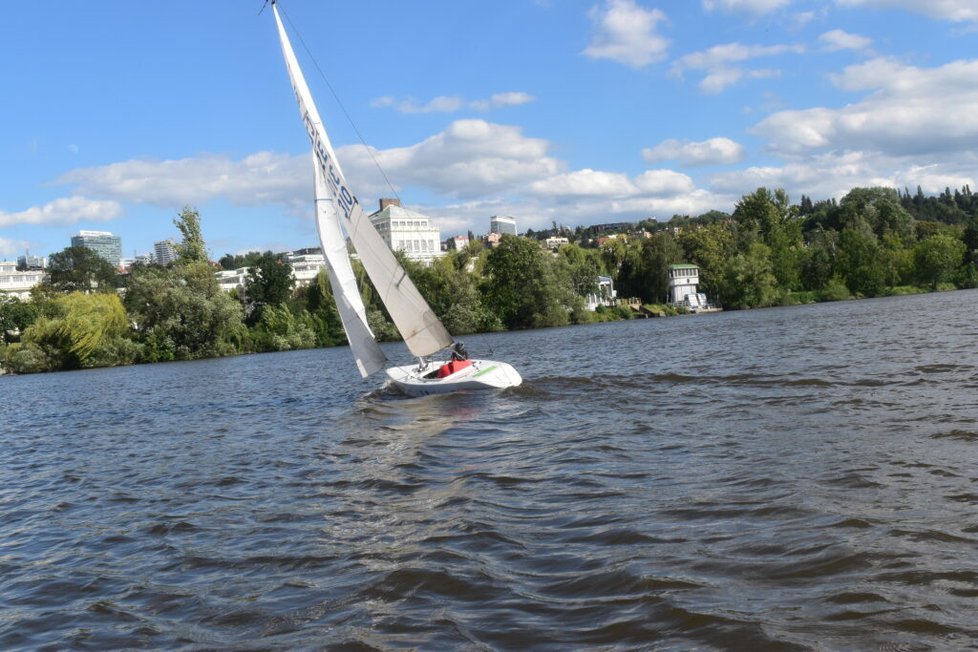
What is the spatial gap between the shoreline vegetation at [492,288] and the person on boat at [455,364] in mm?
48635

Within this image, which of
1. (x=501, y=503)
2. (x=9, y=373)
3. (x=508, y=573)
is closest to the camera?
(x=508, y=573)

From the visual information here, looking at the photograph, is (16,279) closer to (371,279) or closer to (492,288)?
(492,288)

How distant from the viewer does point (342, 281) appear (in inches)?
950

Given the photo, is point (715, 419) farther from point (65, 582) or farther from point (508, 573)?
point (65, 582)

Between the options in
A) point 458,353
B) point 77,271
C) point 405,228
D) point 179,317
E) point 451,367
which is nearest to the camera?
point 451,367

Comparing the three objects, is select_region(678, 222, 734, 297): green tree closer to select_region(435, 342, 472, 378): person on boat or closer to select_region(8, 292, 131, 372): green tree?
select_region(8, 292, 131, 372): green tree

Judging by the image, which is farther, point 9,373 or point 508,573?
point 9,373

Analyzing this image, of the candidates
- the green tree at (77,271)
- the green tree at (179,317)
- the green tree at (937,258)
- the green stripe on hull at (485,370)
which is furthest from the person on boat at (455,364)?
the green tree at (77,271)

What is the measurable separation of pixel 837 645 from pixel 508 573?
3.22m

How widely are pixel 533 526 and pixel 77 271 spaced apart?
14572 centimetres

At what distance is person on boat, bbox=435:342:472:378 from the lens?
23.9 m

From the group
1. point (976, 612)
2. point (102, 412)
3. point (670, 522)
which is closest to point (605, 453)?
point (670, 522)

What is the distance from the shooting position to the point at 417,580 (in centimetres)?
807

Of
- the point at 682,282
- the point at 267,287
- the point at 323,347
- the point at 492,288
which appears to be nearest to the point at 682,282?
the point at 682,282
